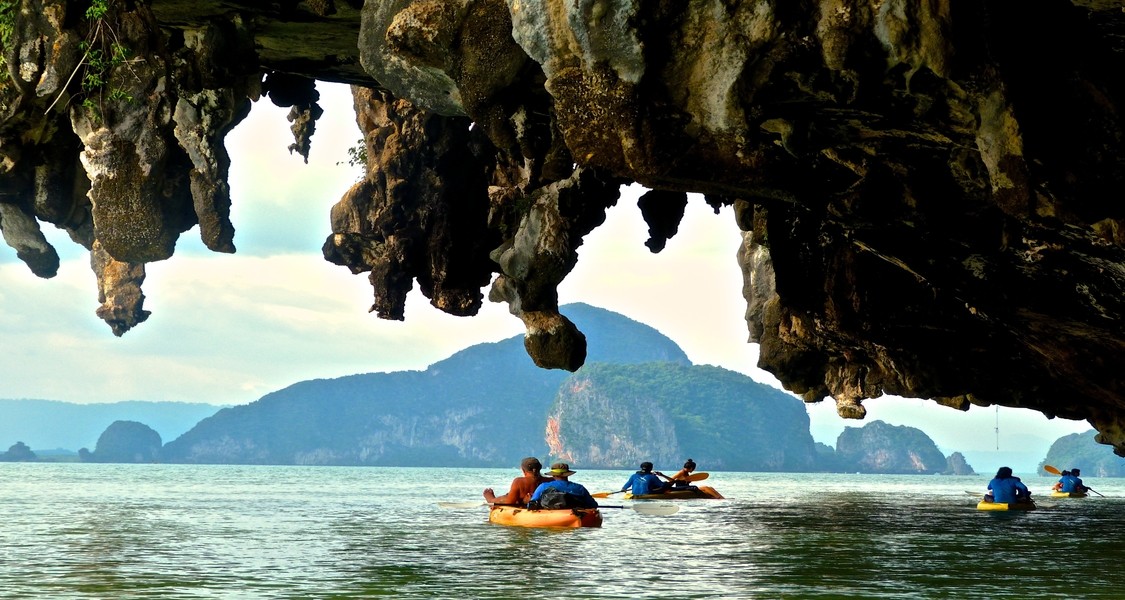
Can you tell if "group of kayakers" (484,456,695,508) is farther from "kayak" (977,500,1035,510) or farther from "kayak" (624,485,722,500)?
"kayak" (977,500,1035,510)

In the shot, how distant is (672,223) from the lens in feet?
76.8

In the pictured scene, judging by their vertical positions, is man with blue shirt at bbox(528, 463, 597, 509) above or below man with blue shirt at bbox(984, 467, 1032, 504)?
below

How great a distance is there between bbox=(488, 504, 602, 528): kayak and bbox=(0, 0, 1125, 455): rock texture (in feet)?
9.21

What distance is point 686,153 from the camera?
13148 mm

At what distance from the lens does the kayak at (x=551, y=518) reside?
20.2 meters

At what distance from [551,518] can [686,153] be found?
9143 millimetres

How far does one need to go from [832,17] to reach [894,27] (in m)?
0.68

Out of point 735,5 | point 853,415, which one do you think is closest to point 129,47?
point 735,5

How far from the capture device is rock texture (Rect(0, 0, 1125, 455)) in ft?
39.2

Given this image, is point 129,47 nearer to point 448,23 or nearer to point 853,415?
point 448,23

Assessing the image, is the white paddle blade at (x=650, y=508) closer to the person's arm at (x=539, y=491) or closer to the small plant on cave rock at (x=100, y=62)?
the person's arm at (x=539, y=491)

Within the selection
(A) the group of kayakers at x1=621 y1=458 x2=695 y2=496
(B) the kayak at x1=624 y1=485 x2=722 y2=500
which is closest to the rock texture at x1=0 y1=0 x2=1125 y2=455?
(B) the kayak at x1=624 y1=485 x2=722 y2=500

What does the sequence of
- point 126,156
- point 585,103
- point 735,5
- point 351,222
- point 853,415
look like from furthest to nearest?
1. point 853,415
2. point 351,222
3. point 126,156
4. point 585,103
5. point 735,5

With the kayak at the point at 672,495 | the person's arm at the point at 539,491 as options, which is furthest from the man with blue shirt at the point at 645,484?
the person's arm at the point at 539,491
